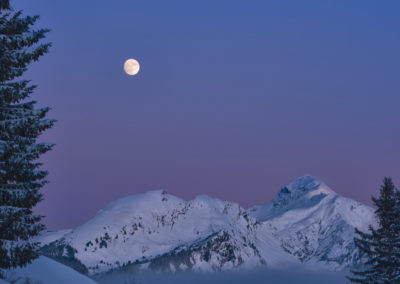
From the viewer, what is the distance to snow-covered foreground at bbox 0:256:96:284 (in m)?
24.7

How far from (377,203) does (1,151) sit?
28.4m

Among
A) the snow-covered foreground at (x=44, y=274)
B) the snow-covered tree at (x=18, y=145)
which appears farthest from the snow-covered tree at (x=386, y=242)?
the snow-covered tree at (x=18, y=145)

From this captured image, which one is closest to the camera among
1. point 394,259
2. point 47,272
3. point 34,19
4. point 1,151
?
point 1,151

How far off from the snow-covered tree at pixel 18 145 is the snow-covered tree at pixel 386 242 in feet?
83.0

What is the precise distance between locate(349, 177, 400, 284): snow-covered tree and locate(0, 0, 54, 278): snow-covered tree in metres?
25.3

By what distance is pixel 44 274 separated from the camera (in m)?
26.2

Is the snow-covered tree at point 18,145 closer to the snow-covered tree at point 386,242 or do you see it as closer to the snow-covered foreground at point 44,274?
the snow-covered foreground at point 44,274

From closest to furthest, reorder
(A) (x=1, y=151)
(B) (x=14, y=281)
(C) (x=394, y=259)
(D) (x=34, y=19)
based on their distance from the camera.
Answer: (A) (x=1, y=151) → (D) (x=34, y=19) → (B) (x=14, y=281) → (C) (x=394, y=259)

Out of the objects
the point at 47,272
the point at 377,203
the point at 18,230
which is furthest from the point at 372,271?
the point at 18,230

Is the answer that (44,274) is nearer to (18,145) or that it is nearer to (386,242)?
(18,145)

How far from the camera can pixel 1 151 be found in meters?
20.5

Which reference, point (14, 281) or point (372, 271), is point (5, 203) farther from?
point (372, 271)

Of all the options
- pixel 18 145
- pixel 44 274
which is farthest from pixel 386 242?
pixel 18 145

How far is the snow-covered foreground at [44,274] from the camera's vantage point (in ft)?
81.1
